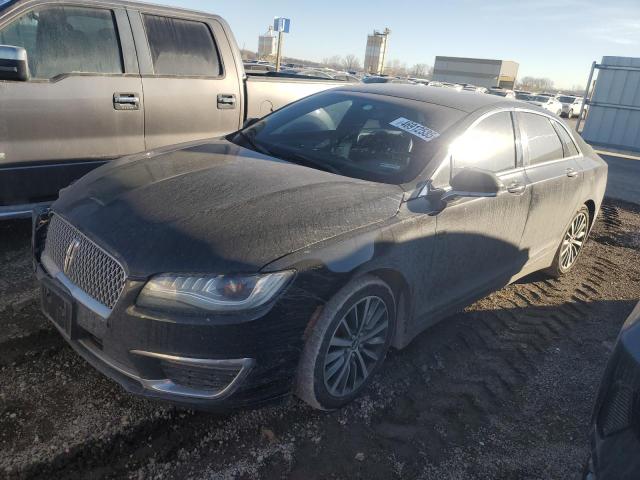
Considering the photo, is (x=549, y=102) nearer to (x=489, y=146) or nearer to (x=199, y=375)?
(x=489, y=146)

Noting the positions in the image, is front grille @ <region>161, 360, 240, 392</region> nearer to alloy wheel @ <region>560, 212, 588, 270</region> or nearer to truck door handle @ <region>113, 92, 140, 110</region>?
truck door handle @ <region>113, 92, 140, 110</region>

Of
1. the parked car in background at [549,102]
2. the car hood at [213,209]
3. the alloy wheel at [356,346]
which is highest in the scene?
the parked car in background at [549,102]

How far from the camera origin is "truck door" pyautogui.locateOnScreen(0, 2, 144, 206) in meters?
3.79

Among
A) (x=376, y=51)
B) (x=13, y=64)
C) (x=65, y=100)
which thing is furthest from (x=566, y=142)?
(x=376, y=51)

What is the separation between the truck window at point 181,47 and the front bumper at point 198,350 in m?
3.06

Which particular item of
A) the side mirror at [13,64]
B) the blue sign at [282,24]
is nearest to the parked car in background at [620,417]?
the side mirror at [13,64]

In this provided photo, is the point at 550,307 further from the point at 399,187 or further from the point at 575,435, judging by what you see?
the point at 399,187

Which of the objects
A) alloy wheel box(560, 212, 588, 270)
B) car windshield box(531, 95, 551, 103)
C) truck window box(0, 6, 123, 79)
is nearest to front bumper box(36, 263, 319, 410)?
truck window box(0, 6, 123, 79)

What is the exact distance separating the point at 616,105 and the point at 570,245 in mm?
13299

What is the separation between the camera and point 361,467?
7.67 feet

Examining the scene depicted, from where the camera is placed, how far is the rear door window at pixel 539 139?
12.5 ft

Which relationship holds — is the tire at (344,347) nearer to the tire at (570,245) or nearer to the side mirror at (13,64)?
the tire at (570,245)

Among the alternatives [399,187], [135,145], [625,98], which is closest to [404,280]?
[399,187]

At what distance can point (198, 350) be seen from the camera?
2.08m
